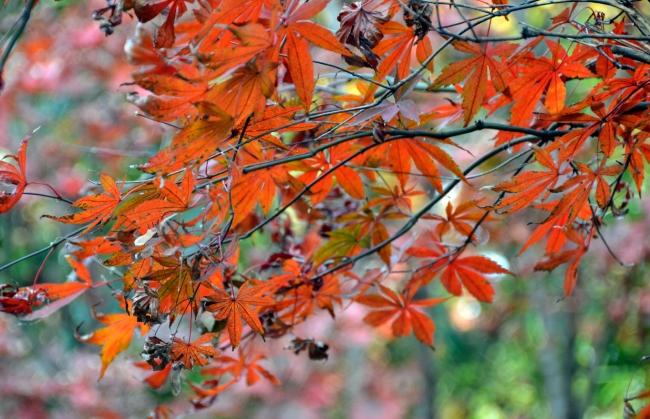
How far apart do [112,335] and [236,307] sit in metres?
0.29

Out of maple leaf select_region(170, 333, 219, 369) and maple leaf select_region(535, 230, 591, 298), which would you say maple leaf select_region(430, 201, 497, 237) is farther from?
maple leaf select_region(170, 333, 219, 369)

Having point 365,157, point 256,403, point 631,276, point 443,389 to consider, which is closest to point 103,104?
point 256,403

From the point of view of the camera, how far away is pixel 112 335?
2.66ft

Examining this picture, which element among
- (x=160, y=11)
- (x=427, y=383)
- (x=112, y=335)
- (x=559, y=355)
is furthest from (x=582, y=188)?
(x=427, y=383)

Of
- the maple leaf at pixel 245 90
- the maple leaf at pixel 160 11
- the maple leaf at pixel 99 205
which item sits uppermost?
the maple leaf at pixel 160 11

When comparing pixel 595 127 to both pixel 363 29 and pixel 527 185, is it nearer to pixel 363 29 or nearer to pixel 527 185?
pixel 527 185

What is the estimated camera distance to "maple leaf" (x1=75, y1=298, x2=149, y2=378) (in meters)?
0.80

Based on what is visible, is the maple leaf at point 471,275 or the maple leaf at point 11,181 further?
the maple leaf at point 471,275

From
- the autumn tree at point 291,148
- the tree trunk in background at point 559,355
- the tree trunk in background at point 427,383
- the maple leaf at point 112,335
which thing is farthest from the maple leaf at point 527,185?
the tree trunk in background at point 427,383

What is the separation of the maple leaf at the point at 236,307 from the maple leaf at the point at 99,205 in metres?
0.16

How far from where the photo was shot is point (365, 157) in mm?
847

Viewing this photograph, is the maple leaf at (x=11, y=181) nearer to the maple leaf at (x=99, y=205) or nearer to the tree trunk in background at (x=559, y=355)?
the maple leaf at (x=99, y=205)

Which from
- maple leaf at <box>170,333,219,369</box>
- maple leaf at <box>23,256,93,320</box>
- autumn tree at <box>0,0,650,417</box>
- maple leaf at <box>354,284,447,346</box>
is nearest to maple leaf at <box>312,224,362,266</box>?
autumn tree at <box>0,0,650,417</box>

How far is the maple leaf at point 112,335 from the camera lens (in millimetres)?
795
